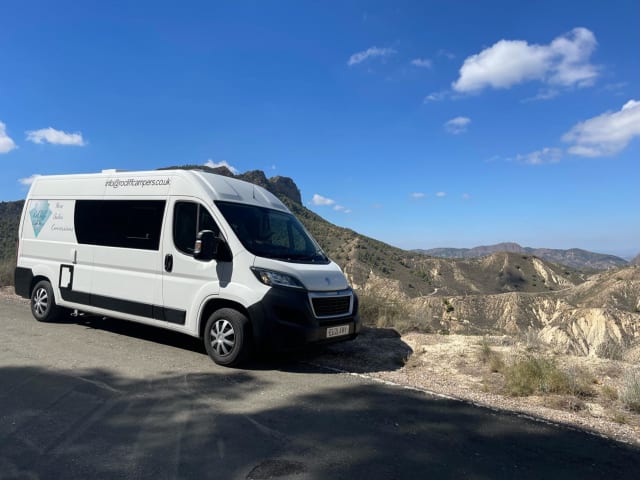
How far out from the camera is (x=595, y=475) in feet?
12.2

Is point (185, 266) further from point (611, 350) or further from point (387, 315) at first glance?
point (611, 350)

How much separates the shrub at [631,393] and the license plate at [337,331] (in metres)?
3.41

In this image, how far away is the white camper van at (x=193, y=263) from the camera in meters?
6.19

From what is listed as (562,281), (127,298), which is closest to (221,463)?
(127,298)

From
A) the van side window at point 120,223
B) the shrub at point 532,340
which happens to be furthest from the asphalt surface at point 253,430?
the shrub at point 532,340

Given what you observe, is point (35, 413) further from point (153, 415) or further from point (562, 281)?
point (562, 281)

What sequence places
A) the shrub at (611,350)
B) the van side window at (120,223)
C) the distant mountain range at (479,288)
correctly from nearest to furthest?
the van side window at (120,223)
the shrub at (611,350)
the distant mountain range at (479,288)

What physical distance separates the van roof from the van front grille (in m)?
2.03

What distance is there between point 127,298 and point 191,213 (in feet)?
6.03

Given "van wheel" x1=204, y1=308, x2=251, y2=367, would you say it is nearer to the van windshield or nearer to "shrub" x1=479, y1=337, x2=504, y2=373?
the van windshield

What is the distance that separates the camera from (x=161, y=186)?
736 centimetres

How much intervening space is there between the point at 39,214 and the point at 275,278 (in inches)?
229

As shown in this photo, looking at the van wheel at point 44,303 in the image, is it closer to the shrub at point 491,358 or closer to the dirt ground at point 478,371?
the dirt ground at point 478,371

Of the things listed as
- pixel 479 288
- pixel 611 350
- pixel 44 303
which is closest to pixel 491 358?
pixel 611 350
